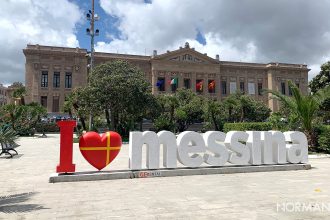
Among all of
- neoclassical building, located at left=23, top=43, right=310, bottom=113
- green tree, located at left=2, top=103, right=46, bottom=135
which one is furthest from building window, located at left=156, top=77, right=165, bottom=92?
green tree, located at left=2, top=103, right=46, bottom=135

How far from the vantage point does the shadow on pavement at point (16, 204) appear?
597 centimetres

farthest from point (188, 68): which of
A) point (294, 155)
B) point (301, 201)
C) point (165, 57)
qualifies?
point (301, 201)

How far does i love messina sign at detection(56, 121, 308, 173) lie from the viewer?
9.11 m

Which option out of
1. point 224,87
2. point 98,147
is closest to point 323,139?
point 98,147

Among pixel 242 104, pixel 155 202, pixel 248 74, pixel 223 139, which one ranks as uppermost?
pixel 248 74

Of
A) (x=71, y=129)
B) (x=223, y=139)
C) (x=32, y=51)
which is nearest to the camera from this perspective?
(x=71, y=129)

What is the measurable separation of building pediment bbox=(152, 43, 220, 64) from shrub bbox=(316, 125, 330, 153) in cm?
4718

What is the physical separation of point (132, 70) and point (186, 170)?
19.7 meters

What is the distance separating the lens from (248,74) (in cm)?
6925

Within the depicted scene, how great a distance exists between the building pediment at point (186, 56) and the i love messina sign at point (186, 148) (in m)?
52.7

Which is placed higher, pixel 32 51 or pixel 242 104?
pixel 32 51

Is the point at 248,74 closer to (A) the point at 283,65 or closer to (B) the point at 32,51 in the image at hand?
(A) the point at 283,65

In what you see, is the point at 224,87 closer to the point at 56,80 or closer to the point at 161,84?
the point at 161,84

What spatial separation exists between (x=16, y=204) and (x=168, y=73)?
5785cm
